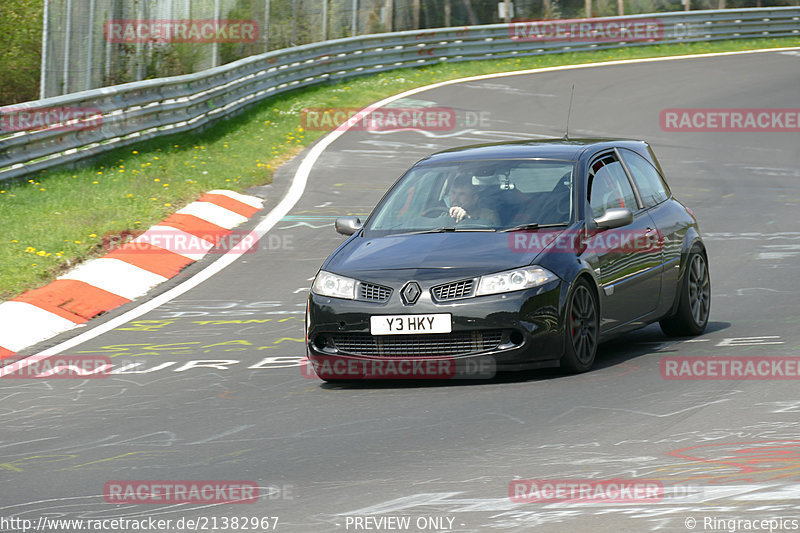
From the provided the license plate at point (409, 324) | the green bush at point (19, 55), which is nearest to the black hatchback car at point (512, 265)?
the license plate at point (409, 324)

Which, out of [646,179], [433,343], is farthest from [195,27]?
[433,343]

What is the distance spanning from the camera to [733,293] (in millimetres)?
11922

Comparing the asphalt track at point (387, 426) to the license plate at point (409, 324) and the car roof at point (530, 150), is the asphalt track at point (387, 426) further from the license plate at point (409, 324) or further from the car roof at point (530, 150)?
the car roof at point (530, 150)

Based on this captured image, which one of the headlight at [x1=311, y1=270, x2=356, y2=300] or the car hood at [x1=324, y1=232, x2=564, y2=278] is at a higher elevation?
the car hood at [x1=324, y1=232, x2=564, y2=278]

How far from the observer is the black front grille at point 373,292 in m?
8.45

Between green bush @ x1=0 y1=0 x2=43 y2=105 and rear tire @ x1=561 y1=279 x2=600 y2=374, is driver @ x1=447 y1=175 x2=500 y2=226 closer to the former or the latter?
rear tire @ x1=561 y1=279 x2=600 y2=374

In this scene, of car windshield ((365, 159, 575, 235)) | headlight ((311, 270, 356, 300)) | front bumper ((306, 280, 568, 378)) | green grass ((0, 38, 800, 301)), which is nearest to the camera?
front bumper ((306, 280, 568, 378))

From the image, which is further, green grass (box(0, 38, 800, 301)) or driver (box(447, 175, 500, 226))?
green grass (box(0, 38, 800, 301))

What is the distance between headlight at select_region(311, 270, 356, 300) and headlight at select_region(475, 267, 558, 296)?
846 mm

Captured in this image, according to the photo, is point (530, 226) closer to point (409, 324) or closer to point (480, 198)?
point (480, 198)

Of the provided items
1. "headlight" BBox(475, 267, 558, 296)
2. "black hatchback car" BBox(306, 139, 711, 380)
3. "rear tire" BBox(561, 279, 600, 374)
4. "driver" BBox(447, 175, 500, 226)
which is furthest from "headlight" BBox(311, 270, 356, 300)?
"rear tire" BBox(561, 279, 600, 374)

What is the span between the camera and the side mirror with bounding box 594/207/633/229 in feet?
29.6

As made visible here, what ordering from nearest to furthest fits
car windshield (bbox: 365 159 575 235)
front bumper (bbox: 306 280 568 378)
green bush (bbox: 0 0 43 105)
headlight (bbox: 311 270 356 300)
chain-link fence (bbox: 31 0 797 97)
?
1. front bumper (bbox: 306 280 568 378)
2. headlight (bbox: 311 270 356 300)
3. car windshield (bbox: 365 159 575 235)
4. chain-link fence (bbox: 31 0 797 97)
5. green bush (bbox: 0 0 43 105)

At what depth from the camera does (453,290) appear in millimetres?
8352
